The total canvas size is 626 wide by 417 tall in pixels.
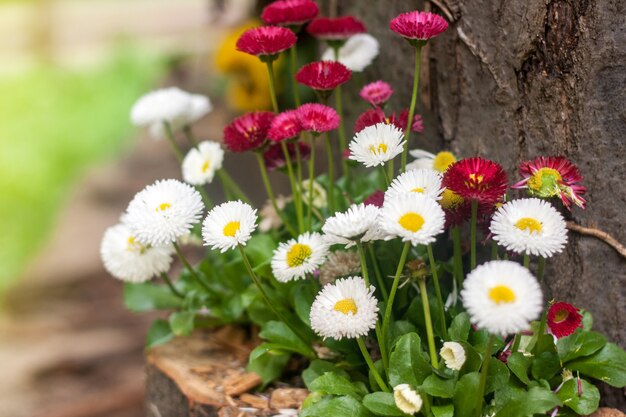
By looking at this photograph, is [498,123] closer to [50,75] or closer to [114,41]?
[50,75]

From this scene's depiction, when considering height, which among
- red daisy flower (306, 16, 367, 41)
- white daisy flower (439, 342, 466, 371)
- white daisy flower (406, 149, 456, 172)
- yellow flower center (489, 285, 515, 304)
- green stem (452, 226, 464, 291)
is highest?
red daisy flower (306, 16, 367, 41)

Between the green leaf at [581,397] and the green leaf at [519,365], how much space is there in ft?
0.24

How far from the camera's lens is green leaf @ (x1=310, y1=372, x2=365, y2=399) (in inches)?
47.6

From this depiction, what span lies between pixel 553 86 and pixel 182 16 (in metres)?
7.12

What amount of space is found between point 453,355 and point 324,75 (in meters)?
0.46

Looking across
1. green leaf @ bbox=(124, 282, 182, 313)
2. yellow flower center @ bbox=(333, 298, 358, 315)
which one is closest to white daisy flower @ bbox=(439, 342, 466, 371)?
yellow flower center @ bbox=(333, 298, 358, 315)

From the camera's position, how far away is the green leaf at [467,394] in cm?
110

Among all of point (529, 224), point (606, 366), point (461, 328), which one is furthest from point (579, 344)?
point (529, 224)

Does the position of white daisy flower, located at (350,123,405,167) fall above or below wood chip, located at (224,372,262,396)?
above

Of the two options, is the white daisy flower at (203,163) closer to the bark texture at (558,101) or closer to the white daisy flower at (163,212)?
the white daisy flower at (163,212)

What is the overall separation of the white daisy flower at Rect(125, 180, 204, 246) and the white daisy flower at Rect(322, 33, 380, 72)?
1.47 ft

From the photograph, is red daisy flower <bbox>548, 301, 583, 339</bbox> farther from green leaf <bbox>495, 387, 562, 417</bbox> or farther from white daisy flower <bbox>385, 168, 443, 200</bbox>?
white daisy flower <bbox>385, 168, 443, 200</bbox>

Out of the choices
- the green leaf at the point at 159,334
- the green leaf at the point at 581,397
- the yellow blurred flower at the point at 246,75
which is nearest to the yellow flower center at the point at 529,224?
the green leaf at the point at 581,397

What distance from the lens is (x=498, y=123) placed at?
1.38m
